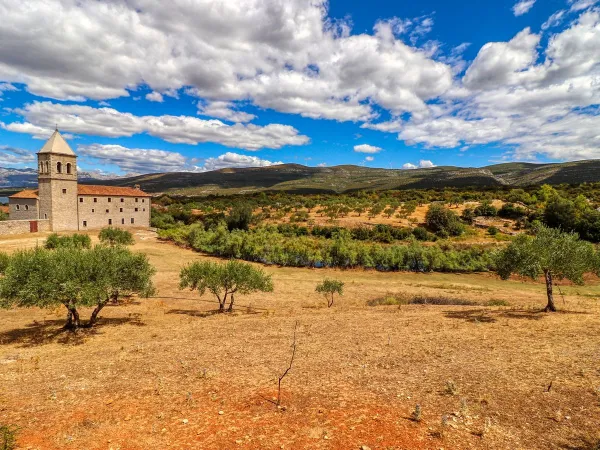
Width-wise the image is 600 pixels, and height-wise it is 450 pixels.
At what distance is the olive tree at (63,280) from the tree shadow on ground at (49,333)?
0.73m

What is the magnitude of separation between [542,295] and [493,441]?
3321 cm

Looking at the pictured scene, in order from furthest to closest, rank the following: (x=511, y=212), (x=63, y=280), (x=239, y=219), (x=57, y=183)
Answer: (x=511, y=212) → (x=239, y=219) → (x=57, y=183) → (x=63, y=280)

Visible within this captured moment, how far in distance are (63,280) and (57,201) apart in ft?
176

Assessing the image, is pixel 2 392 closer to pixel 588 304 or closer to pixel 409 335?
pixel 409 335

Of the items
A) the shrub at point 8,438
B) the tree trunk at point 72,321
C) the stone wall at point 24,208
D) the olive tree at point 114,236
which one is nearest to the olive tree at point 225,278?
the tree trunk at point 72,321

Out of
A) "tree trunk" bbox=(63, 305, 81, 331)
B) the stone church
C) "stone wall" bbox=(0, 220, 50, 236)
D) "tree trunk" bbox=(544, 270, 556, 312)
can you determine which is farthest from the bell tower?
"tree trunk" bbox=(544, 270, 556, 312)

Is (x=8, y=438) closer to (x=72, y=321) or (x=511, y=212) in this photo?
(x=72, y=321)

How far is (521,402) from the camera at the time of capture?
1097 centimetres

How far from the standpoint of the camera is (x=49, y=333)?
2156 cm

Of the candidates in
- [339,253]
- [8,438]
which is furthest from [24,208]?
[8,438]

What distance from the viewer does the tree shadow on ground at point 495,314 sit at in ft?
71.8

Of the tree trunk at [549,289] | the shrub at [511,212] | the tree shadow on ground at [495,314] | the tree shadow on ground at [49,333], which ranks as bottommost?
the tree shadow on ground at [49,333]

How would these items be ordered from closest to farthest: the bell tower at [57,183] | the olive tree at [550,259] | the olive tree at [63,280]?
the olive tree at [63,280], the olive tree at [550,259], the bell tower at [57,183]

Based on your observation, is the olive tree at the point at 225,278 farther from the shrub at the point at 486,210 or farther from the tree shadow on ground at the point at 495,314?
the shrub at the point at 486,210
